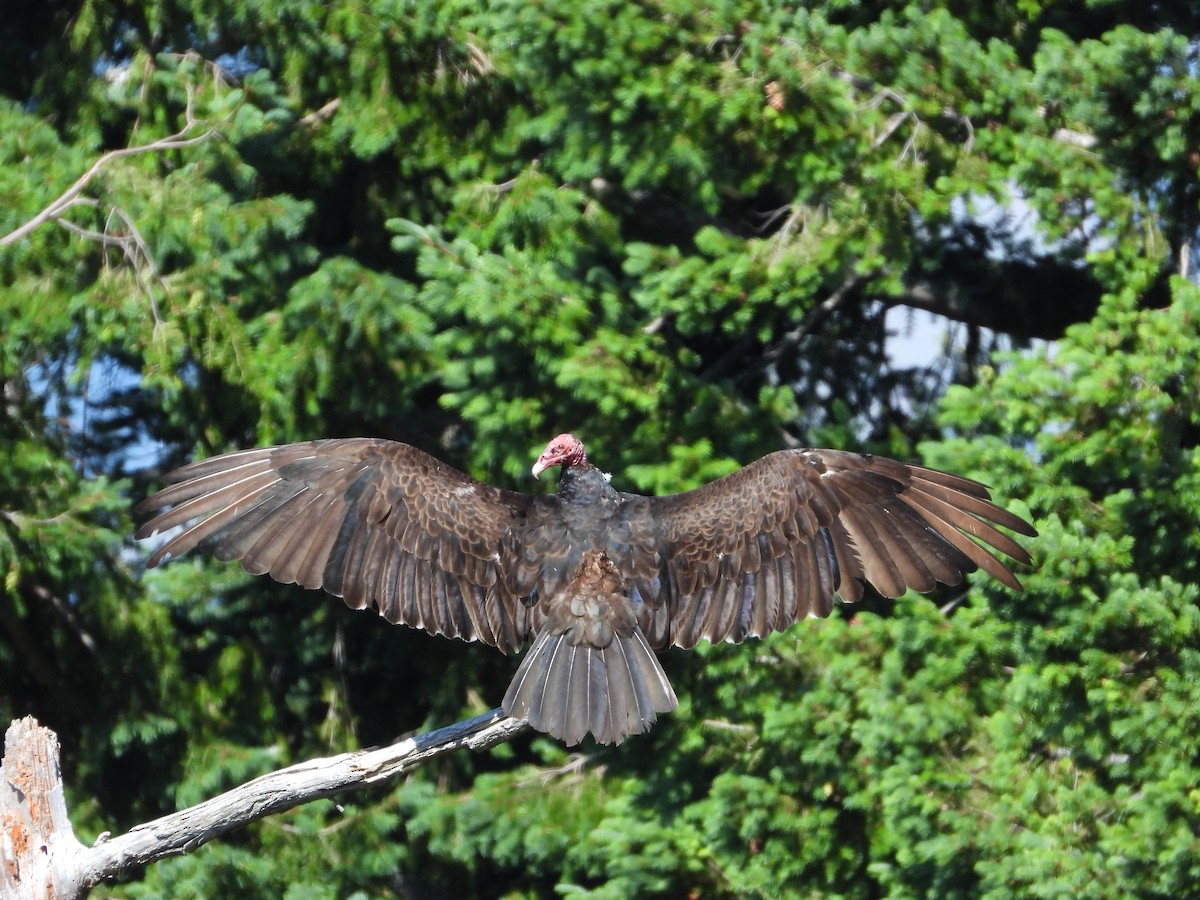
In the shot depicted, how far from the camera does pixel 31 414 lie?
6.25 metres

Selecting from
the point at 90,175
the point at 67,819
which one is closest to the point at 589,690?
the point at 67,819

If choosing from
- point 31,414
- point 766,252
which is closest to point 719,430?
point 766,252

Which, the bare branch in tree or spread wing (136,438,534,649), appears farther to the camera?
the bare branch in tree

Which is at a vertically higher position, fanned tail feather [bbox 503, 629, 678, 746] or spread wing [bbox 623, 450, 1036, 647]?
spread wing [bbox 623, 450, 1036, 647]

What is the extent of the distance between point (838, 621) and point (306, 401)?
2.22m

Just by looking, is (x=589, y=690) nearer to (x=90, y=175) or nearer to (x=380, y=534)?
(x=380, y=534)

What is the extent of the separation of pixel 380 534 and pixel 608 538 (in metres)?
0.67

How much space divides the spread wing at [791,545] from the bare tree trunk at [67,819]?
105 cm

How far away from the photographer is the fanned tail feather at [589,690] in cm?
412

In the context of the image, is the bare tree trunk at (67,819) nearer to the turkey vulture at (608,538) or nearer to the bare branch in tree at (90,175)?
the turkey vulture at (608,538)

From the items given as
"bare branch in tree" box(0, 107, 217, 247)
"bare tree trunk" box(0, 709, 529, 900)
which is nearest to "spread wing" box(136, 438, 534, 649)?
"bare tree trunk" box(0, 709, 529, 900)

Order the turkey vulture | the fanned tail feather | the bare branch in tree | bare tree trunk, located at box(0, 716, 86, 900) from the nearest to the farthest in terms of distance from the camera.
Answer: bare tree trunk, located at box(0, 716, 86, 900) → the fanned tail feather → the turkey vulture → the bare branch in tree

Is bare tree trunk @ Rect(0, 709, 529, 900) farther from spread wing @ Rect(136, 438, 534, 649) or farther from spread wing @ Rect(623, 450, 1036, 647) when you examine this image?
spread wing @ Rect(623, 450, 1036, 647)

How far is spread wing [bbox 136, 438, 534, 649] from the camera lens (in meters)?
4.54
